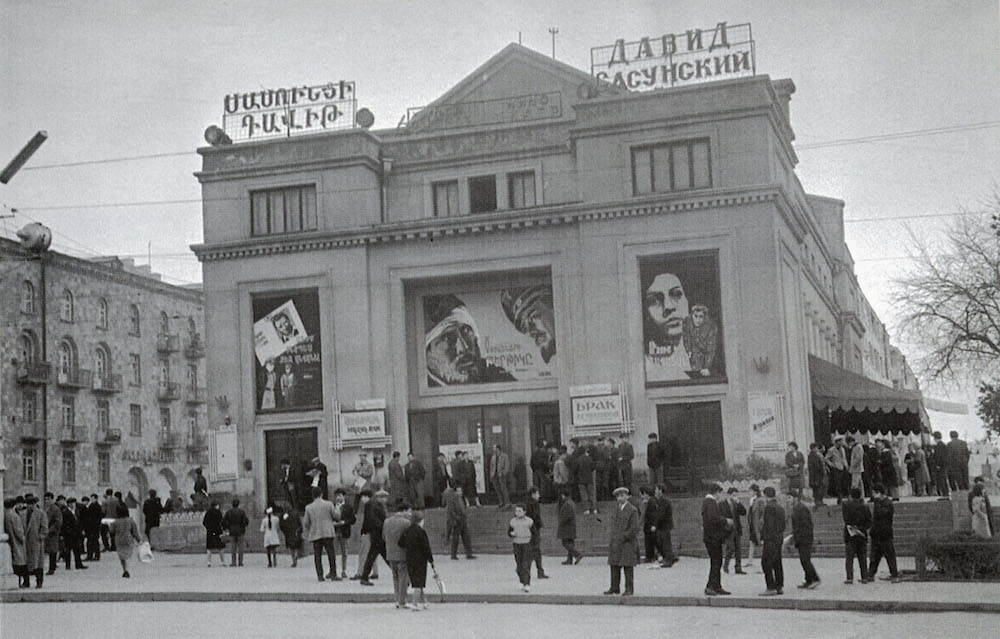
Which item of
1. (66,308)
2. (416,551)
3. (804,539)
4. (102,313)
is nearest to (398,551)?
(416,551)

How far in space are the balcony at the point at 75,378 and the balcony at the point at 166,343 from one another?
23.0 ft

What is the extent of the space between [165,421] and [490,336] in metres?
40.0

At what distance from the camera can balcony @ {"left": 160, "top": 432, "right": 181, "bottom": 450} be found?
7481cm

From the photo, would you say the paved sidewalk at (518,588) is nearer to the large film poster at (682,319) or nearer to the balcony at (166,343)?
the large film poster at (682,319)

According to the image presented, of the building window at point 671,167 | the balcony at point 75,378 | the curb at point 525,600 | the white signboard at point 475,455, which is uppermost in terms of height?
the building window at point 671,167

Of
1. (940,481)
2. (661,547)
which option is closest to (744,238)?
(940,481)

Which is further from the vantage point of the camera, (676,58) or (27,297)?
(27,297)

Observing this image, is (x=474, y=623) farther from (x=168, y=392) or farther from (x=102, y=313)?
(x=168, y=392)

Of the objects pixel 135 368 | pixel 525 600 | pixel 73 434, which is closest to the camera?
pixel 525 600

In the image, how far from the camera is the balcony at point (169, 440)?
74812mm

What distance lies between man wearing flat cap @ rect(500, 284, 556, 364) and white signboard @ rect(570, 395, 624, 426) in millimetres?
2830

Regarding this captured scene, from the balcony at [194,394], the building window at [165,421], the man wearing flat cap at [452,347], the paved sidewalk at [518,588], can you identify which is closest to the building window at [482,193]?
the man wearing flat cap at [452,347]

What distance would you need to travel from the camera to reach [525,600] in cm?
2159

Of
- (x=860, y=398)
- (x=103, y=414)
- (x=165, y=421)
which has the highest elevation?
(x=103, y=414)
